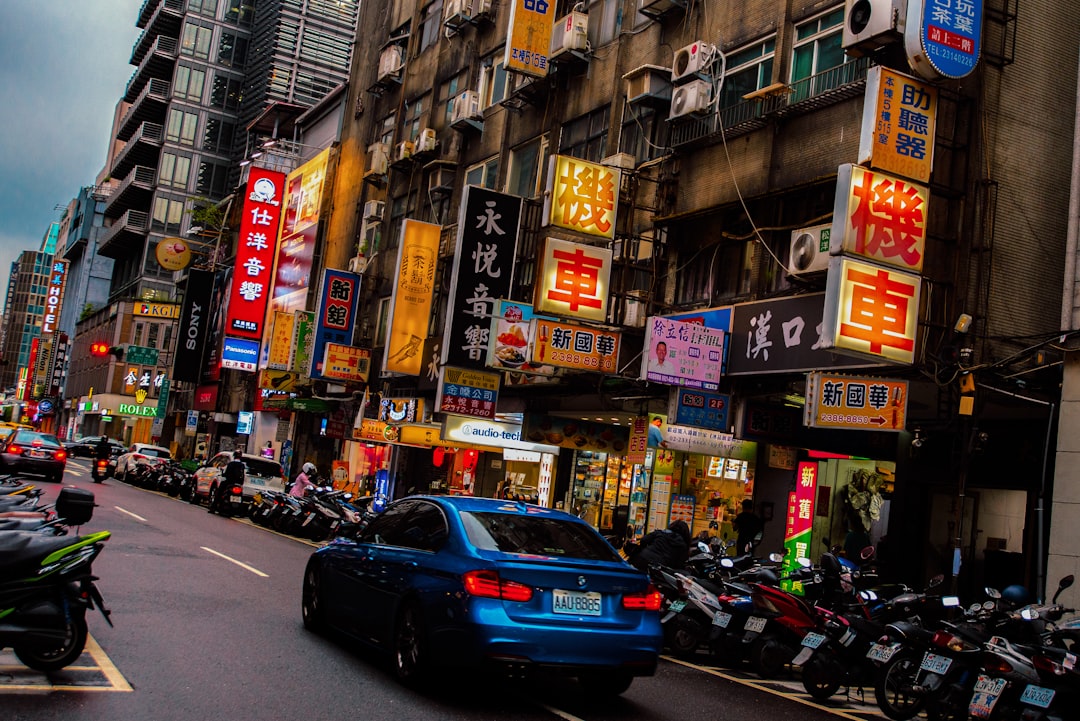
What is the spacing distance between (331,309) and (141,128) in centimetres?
6317

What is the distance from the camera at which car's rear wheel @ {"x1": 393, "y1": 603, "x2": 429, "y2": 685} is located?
8.19 meters

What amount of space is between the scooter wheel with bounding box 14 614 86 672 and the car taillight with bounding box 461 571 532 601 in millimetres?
2750

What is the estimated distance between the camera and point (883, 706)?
32.9 ft

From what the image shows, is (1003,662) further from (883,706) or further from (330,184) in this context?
(330,184)

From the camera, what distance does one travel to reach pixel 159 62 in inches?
3701

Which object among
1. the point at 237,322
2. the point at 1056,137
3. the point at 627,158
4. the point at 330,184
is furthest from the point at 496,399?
the point at 237,322

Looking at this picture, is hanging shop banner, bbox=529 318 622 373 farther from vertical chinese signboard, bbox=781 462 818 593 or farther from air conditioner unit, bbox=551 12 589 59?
air conditioner unit, bbox=551 12 589 59

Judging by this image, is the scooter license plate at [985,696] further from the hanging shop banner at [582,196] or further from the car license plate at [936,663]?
the hanging shop banner at [582,196]

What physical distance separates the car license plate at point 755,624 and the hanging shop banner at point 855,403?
355 centimetres

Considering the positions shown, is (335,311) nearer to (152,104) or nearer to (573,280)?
(573,280)

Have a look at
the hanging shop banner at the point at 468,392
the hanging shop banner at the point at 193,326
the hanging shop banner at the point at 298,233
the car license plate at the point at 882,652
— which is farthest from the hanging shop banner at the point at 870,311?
the hanging shop banner at the point at 193,326

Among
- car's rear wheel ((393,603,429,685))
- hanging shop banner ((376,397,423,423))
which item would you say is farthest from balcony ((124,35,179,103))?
car's rear wheel ((393,603,429,685))

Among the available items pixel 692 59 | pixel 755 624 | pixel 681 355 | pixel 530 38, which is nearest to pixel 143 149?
pixel 530 38

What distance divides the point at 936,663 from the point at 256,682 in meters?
5.93
